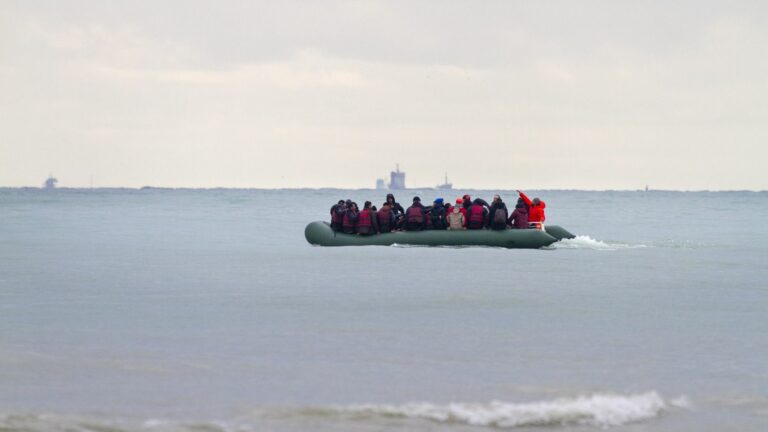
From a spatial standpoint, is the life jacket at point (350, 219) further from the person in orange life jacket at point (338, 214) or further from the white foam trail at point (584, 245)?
the white foam trail at point (584, 245)

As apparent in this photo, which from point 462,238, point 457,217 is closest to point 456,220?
point 457,217

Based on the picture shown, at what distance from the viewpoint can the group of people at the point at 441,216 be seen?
29734 millimetres

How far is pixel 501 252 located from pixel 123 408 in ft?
73.0

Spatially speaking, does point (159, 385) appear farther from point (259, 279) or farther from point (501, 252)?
point (501, 252)

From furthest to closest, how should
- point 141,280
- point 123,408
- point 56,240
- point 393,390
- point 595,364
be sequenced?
point 56,240 → point 141,280 → point 595,364 → point 393,390 → point 123,408

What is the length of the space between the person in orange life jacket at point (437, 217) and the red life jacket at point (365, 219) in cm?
179

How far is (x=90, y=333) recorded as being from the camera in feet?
48.9

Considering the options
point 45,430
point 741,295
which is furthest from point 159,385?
point 741,295

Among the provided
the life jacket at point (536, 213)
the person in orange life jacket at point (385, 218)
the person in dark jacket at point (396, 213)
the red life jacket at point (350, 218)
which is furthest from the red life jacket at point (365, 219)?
the life jacket at point (536, 213)

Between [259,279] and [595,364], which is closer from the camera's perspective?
[595,364]

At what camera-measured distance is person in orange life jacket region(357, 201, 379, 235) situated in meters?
30.6

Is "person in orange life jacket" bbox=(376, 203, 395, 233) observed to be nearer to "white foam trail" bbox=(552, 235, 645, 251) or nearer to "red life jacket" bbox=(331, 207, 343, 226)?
"red life jacket" bbox=(331, 207, 343, 226)

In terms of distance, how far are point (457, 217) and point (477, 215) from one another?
63cm

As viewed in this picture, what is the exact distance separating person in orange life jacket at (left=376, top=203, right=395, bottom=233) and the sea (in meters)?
3.90
